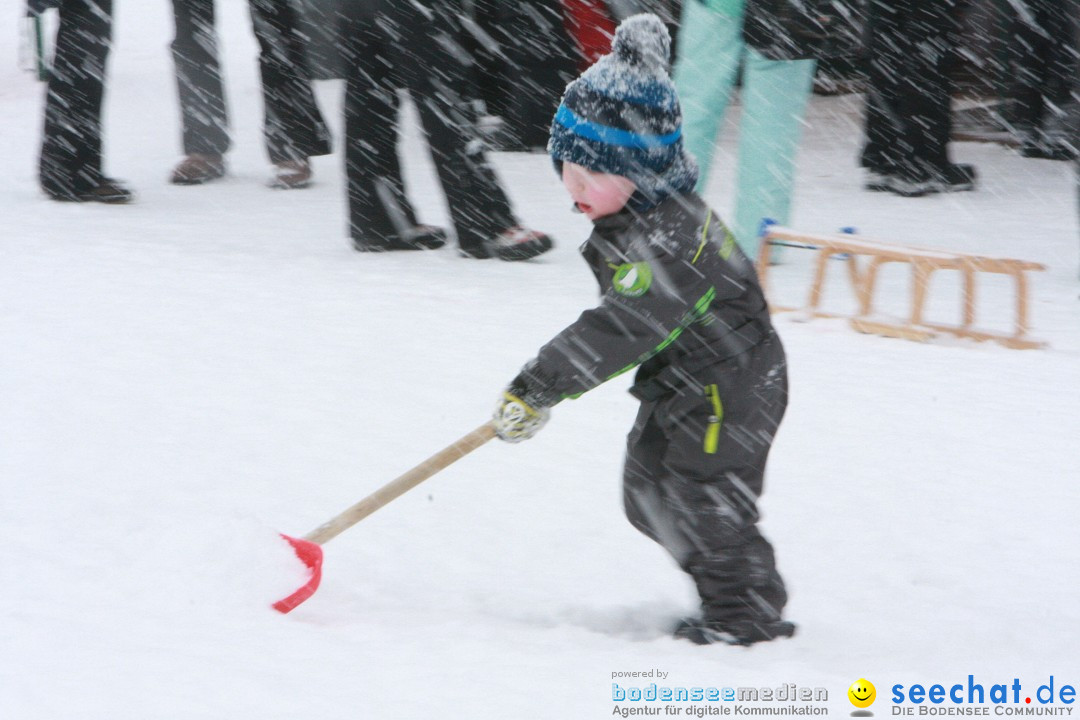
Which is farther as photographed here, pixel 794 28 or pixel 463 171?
pixel 463 171

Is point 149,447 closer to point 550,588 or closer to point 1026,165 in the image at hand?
point 550,588

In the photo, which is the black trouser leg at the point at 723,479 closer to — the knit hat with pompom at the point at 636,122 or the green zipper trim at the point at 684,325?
the green zipper trim at the point at 684,325

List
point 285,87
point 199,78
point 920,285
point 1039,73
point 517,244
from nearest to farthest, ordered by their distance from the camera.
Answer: point 920,285 < point 517,244 < point 285,87 < point 199,78 < point 1039,73

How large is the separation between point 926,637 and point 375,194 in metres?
2.67

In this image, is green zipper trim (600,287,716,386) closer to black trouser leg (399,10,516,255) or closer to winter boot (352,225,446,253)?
black trouser leg (399,10,516,255)

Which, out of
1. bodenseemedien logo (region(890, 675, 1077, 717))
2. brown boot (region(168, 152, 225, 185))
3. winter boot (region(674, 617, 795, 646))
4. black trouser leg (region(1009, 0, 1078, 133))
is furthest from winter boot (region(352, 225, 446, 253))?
black trouser leg (region(1009, 0, 1078, 133))

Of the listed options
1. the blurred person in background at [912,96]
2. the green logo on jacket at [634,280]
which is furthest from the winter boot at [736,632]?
the blurred person in background at [912,96]

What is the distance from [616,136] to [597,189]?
90mm

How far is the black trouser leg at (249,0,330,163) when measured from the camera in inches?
202

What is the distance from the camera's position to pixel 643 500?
2098mm

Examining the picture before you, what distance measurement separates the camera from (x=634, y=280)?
1.83m

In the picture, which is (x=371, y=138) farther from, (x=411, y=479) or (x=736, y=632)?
(x=736, y=632)

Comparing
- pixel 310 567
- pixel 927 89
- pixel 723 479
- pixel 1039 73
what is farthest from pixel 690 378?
pixel 1039 73

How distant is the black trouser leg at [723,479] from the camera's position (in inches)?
77.4
